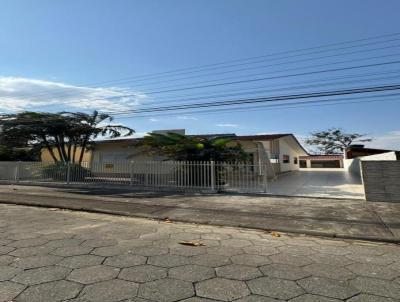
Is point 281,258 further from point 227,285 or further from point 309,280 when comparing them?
point 227,285

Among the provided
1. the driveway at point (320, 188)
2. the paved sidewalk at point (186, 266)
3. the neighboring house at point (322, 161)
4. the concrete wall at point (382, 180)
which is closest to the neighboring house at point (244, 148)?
the driveway at point (320, 188)

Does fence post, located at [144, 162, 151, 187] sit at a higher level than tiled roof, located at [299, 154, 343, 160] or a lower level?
lower

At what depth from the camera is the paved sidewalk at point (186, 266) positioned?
337 cm

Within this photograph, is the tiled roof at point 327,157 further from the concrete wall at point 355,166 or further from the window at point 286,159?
the window at point 286,159

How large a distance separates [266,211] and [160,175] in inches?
279

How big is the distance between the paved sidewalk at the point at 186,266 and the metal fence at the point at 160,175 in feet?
21.7

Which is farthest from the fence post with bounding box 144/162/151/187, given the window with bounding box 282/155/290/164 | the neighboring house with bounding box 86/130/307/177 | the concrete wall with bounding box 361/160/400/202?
the window with bounding box 282/155/290/164

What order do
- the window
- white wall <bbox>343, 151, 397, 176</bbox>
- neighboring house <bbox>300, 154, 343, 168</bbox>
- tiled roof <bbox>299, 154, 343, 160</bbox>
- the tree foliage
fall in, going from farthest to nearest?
tiled roof <bbox>299, 154, 343, 160</bbox> < neighboring house <bbox>300, 154, 343, 168</bbox> < the window < the tree foliage < white wall <bbox>343, 151, 397, 176</bbox>

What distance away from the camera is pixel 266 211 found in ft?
28.5

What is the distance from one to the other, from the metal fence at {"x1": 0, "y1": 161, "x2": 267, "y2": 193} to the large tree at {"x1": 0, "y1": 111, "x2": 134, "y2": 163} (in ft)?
9.26

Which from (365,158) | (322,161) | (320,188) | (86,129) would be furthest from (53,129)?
(322,161)

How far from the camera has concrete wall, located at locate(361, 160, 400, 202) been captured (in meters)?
10.4

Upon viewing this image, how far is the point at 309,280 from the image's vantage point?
379 centimetres

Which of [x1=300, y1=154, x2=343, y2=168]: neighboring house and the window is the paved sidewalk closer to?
the window
